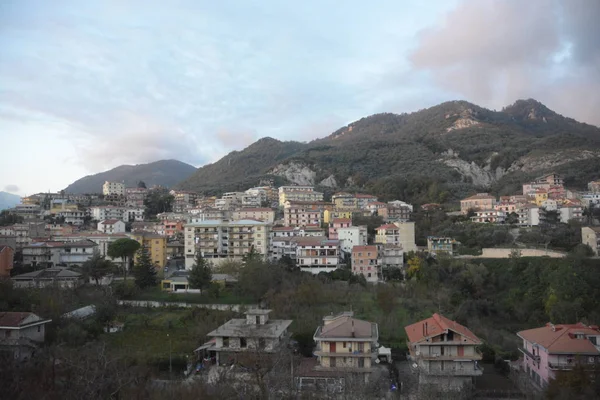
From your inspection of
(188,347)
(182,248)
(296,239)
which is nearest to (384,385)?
(188,347)

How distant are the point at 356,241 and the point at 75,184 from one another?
123 meters

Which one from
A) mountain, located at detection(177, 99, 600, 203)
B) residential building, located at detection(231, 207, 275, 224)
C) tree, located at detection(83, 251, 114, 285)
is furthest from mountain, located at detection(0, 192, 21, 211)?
tree, located at detection(83, 251, 114, 285)

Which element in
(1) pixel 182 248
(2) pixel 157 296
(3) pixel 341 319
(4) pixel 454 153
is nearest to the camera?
(3) pixel 341 319

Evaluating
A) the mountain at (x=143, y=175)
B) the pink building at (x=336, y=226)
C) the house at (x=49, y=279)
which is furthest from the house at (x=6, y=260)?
the mountain at (x=143, y=175)

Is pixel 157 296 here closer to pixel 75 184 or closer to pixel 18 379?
pixel 18 379

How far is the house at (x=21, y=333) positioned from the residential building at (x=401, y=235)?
24.3 m

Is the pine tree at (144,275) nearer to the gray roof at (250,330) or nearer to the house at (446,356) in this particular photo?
the gray roof at (250,330)

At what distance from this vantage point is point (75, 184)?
461 feet

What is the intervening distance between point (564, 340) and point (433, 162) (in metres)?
60.1

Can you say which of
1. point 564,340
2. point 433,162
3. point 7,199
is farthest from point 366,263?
point 7,199

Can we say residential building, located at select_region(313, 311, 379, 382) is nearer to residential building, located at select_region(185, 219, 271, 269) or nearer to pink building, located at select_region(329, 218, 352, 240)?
residential building, located at select_region(185, 219, 271, 269)

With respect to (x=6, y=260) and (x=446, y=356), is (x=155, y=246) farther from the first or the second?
(x=446, y=356)

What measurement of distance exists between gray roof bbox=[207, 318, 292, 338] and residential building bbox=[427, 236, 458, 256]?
1846 centimetres

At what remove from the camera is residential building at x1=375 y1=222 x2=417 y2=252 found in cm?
3675
